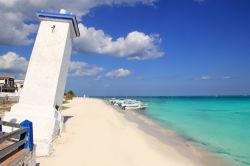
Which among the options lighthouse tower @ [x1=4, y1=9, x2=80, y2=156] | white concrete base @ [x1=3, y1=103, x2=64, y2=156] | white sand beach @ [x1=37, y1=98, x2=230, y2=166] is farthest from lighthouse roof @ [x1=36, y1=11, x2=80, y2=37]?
white sand beach @ [x1=37, y1=98, x2=230, y2=166]

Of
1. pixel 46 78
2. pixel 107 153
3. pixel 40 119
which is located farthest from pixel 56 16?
pixel 107 153

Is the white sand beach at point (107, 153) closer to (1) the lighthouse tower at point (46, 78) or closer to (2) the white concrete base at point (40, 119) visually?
(2) the white concrete base at point (40, 119)

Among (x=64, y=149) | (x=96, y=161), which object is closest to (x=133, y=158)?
(x=96, y=161)

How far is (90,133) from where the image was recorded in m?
13.0

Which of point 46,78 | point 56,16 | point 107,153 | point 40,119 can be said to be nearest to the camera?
point 107,153

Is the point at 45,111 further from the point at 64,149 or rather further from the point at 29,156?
the point at 29,156

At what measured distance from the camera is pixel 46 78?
11.1m

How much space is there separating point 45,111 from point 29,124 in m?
4.74

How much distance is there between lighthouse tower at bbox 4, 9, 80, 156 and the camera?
10.4m

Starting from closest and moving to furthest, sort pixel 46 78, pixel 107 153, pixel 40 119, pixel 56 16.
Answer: pixel 107 153
pixel 40 119
pixel 46 78
pixel 56 16

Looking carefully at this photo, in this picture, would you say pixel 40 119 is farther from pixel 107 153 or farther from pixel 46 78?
pixel 107 153

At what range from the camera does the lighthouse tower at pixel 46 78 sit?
1037 cm

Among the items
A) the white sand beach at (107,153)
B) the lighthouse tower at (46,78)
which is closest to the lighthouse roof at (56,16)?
the lighthouse tower at (46,78)

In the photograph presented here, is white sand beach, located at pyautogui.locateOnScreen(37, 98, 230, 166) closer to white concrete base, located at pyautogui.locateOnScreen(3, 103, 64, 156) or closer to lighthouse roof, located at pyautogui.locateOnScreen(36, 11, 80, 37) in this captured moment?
white concrete base, located at pyautogui.locateOnScreen(3, 103, 64, 156)
